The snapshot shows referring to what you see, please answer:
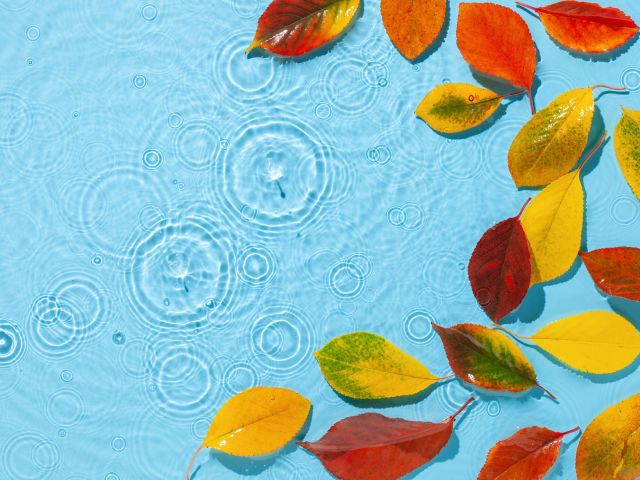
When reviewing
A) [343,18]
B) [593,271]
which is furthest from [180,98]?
[593,271]

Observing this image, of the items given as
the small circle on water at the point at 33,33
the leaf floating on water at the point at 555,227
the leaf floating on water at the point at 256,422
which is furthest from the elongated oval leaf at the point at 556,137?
the small circle on water at the point at 33,33

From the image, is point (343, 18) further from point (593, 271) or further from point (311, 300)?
point (593, 271)

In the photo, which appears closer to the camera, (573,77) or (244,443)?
(244,443)

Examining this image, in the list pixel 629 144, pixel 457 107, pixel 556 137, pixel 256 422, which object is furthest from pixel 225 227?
pixel 629 144

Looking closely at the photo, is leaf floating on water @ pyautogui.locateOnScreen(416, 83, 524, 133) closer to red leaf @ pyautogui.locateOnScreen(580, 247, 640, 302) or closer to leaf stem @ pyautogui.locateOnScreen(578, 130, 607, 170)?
leaf stem @ pyautogui.locateOnScreen(578, 130, 607, 170)

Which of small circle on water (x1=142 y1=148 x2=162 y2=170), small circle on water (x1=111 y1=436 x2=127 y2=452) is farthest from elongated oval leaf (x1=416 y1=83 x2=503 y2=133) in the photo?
small circle on water (x1=111 y1=436 x2=127 y2=452)

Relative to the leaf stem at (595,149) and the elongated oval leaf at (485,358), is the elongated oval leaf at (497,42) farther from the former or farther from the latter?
the elongated oval leaf at (485,358)
